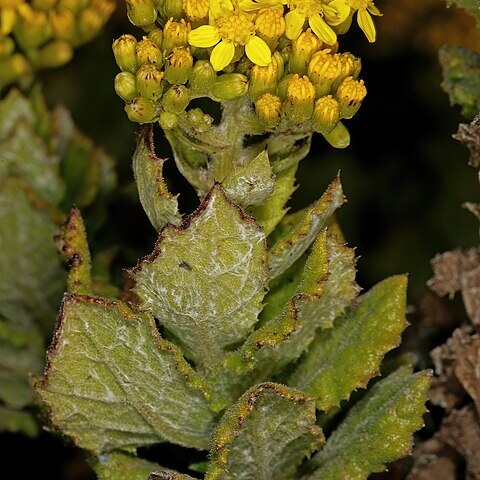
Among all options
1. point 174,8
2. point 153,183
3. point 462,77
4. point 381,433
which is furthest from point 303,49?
point 381,433

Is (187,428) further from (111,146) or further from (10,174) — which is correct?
(111,146)

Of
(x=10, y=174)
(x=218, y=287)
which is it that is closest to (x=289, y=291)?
(x=218, y=287)

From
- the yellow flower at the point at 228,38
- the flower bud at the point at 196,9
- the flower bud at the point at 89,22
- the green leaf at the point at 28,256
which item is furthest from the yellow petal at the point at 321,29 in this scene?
the flower bud at the point at 89,22

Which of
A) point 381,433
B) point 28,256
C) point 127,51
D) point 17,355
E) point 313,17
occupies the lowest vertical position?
point 17,355

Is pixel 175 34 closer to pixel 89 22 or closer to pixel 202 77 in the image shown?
pixel 202 77

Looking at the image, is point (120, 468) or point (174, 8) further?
point (120, 468)

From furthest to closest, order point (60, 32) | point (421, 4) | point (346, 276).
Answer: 1. point (421, 4)
2. point (60, 32)
3. point (346, 276)
